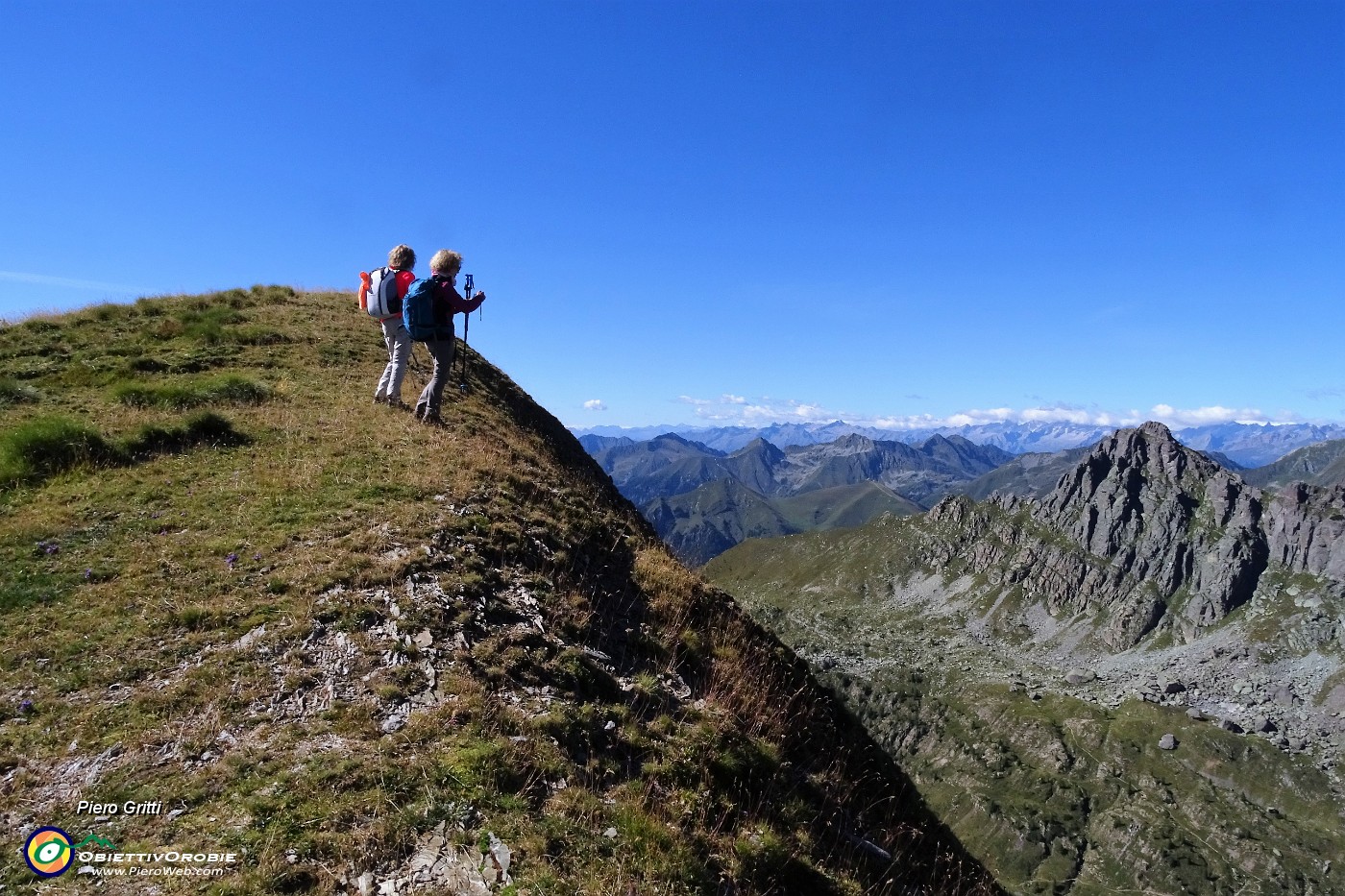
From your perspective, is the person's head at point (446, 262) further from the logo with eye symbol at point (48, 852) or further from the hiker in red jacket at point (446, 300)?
the logo with eye symbol at point (48, 852)

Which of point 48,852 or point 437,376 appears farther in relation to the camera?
point 437,376

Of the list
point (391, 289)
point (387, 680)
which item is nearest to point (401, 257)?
point (391, 289)

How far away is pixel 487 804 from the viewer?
26.2 ft

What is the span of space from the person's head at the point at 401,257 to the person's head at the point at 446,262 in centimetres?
136

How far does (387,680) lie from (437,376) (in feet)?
42.7

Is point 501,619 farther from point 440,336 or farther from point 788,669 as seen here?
point 440,336

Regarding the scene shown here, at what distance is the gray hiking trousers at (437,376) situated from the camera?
20406 mm

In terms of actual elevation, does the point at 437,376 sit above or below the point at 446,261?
below

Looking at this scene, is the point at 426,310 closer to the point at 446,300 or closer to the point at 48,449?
the point at 446,300

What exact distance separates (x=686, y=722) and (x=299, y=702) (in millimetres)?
5740

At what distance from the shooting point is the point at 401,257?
67.6 ft

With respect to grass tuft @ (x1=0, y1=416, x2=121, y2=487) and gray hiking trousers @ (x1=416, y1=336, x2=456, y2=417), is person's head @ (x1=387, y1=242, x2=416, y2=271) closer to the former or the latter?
gray hiking trousers @ (x1=416, y1=336, x2=456, y2=417)

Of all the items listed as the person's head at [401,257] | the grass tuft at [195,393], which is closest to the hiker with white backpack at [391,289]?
the person's head at [401,257]

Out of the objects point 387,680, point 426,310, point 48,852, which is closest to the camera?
point 48,852
